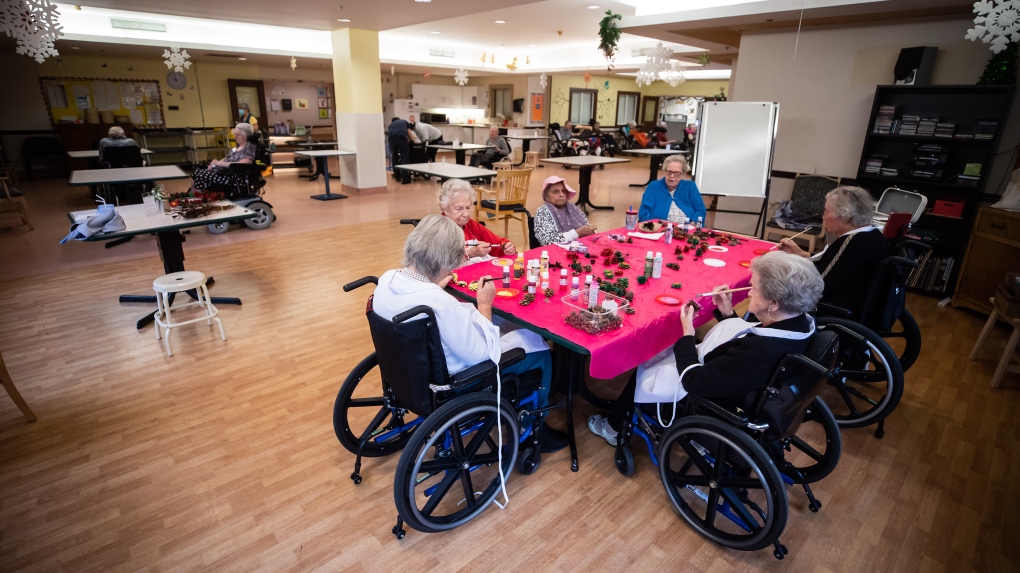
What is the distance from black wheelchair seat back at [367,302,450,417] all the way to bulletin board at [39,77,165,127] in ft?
43.8

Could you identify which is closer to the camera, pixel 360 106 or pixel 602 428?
pixel 602 428

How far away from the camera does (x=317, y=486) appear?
2.26 m

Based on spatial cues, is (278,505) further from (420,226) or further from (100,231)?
(100,231)

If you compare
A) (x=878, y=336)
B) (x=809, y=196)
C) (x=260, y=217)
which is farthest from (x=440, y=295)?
(x=260, y=217)

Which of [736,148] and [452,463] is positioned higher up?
[736,148]

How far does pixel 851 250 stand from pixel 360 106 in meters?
7.95

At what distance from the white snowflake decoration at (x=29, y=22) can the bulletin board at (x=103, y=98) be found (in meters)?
9.18

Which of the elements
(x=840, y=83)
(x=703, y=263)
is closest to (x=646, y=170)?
(x=840, y=83)

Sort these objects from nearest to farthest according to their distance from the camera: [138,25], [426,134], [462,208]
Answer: [462,208]
[138,25]
[426,134]

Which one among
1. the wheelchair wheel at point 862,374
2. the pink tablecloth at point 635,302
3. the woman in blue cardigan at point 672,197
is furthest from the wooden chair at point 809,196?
the wheelchair wheel at point 862,374

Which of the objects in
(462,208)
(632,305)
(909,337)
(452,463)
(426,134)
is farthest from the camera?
(426,134)

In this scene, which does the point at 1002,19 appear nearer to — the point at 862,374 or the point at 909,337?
the point at 909,337

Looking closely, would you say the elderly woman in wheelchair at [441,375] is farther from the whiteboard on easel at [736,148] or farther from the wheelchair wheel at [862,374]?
the whiteboard on easel at [736,148]

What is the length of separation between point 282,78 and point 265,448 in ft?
47.0
